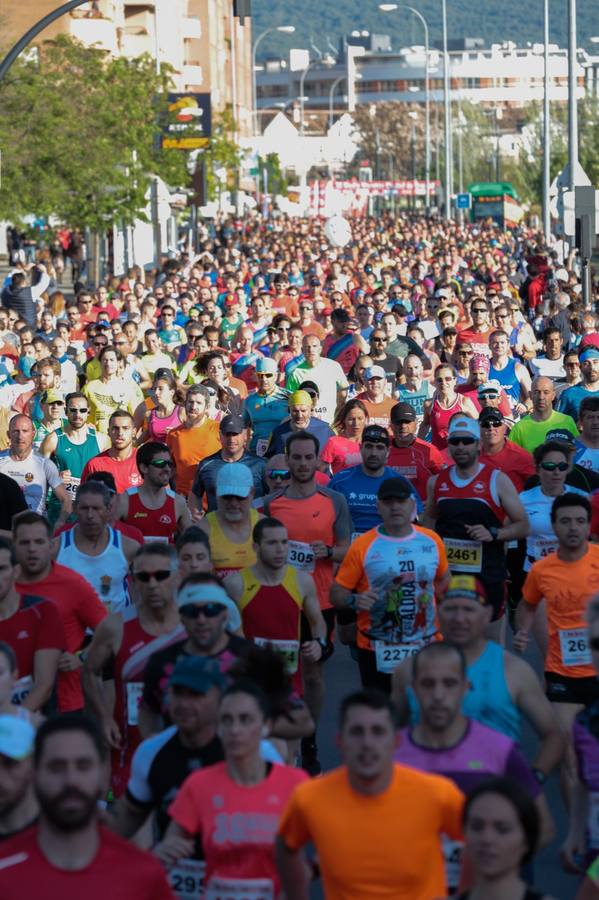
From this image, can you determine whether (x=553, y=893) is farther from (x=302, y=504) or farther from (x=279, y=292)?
(x=279, y=292)

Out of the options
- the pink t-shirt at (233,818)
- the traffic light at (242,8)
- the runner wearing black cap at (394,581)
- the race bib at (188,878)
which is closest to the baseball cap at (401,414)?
the runner wearing black cap at (394,581)

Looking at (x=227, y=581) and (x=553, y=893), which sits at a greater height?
(x=227, y=581)

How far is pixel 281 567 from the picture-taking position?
8.69 m

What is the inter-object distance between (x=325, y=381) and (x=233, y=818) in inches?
442

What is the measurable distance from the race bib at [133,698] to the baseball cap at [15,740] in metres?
1.93

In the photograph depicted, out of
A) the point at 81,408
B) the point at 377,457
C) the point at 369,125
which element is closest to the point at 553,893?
the point at 377,457

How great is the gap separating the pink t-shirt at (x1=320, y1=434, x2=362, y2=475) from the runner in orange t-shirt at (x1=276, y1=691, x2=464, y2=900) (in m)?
7.40

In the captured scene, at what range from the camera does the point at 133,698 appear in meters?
7.46

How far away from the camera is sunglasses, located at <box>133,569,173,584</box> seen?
7.52 m

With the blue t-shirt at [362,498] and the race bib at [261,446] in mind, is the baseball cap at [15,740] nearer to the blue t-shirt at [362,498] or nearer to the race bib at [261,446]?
the blue t-shirt at [362,498]

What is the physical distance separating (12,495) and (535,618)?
3261mm

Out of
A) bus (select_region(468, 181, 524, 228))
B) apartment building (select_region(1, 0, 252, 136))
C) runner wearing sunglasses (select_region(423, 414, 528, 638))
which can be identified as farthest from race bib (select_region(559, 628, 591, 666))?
bus (select_region(468, 181, 524, 228))

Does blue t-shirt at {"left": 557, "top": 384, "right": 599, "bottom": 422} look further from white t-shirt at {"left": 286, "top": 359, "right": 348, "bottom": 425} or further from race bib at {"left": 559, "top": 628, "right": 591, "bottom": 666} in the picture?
race bib at {"left": 559, "top": 628, "right": 591, "bottom": 666}

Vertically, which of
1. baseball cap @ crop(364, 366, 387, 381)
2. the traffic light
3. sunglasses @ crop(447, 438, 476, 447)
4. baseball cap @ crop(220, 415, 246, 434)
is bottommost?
baseball cap @ crop(220, 415, 246, 434)
